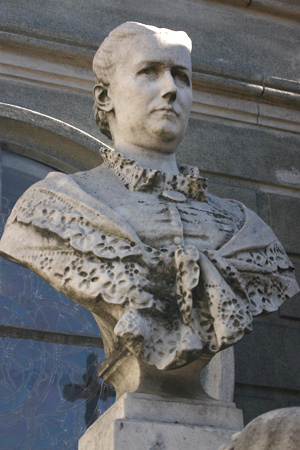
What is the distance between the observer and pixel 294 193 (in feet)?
21.1

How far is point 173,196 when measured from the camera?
3824mm

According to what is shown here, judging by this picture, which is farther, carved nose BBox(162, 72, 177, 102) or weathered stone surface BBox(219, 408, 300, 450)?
carved nose BBox(162, 72, 177, 102)

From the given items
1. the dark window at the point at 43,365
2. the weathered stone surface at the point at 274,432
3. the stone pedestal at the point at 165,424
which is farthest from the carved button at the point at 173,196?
the dark window at the point at 43,365

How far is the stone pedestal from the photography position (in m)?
3.20

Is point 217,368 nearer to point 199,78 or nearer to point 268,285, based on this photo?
point 268,285

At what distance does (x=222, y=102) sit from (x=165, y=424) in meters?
3.66

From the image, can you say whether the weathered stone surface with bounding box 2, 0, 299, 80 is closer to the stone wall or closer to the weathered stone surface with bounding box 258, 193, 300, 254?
the stone wall


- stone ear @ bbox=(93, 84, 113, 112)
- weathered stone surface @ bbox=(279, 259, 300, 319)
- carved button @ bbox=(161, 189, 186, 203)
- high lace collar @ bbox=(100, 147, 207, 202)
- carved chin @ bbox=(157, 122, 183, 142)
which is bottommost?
weathered stone surface @ bbox=(279, 259, 300, 319)

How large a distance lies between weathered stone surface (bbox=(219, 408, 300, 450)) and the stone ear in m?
2.02

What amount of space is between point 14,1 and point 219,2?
5.73 ft

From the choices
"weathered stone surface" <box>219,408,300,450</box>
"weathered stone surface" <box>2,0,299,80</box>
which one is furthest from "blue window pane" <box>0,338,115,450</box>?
"weathered stone surface" <box>219,408,300,450</box>

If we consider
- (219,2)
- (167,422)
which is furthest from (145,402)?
(219,2)

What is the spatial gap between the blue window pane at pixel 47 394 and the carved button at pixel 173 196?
6.39 feet

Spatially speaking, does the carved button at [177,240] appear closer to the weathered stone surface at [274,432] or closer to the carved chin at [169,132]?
the carved chin at [169,132]
